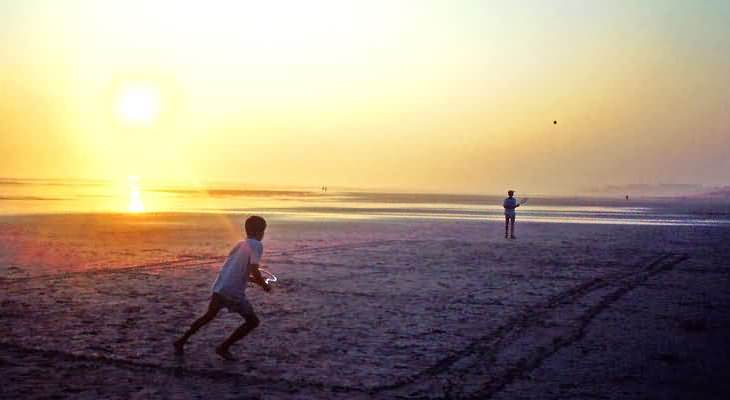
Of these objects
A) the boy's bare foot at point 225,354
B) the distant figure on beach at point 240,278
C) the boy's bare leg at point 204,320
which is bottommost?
the boy's bare foot at point 225,354

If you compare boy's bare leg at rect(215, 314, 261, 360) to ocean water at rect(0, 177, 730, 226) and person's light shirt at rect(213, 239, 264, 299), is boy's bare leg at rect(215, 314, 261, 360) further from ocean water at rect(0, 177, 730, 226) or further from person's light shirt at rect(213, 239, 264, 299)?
ocean water at rect(0, 177, 730, 226)

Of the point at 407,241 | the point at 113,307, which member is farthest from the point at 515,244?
the point at 113,307

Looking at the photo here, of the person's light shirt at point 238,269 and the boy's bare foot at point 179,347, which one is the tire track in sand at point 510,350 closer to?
the person's light shirt at point 238,269

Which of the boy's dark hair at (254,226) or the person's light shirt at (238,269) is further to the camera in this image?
the boy's dark hair at (254,226)

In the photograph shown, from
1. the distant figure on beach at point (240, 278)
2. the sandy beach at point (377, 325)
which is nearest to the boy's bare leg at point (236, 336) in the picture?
the distant figure on beach at point (240, 278)

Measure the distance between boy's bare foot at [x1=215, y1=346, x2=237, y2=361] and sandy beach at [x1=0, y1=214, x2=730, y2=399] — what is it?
3.8 inches

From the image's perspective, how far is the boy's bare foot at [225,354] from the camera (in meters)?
8.27

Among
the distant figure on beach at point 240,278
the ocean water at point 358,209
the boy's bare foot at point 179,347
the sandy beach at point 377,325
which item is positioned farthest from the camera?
the ocean water at point 358,209

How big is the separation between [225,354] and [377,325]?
2833mm

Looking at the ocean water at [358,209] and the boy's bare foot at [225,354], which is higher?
the ocean water at [358,209]

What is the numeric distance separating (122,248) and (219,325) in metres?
12.9

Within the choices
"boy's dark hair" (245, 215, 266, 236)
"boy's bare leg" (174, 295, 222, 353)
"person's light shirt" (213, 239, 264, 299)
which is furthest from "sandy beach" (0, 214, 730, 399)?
"boy's dark hair" (245, 215, 266, 236)

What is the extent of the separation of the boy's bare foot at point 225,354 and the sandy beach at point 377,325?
0.10 meters

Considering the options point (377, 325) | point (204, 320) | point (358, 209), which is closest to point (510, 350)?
point (377, 325)
